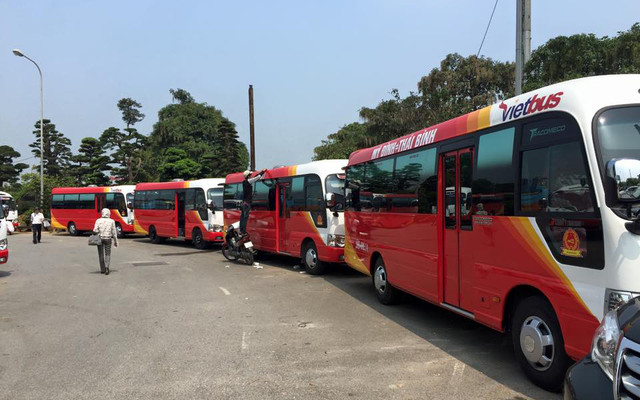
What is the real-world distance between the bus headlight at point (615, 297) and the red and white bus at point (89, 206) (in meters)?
27.0

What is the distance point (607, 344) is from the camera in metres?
2.52

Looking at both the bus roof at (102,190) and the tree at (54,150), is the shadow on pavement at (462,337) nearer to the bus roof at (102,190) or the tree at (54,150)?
the bus roof at (102,190)

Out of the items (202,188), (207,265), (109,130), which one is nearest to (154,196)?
(202,188)

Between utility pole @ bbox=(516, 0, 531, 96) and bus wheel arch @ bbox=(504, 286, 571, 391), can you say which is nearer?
bus wheel arch @ bbox=(504, 286, 571, 391)

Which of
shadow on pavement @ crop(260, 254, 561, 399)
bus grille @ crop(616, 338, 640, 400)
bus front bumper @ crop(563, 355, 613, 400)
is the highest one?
bus grille @ crop(616, 338, 640, 400)

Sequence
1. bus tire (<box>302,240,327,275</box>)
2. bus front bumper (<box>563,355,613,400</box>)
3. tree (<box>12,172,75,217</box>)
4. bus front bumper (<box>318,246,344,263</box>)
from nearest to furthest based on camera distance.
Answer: bus front bumper (<box>563,355,613,400</box>) → bus front bumper (<box>318,246,344,263</box>) → bus tire (<box>302,240,327,275</box>) → tree (<box>12,172,75,217</box>)

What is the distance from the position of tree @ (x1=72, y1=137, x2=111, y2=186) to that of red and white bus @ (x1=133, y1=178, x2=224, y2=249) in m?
25.8

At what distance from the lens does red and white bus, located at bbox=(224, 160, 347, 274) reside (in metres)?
11.5

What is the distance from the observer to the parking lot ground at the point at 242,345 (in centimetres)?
464

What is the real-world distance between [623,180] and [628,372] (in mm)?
1796

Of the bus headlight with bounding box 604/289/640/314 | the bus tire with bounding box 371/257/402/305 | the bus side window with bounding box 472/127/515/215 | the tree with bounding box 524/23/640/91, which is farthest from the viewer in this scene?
the tree with bounding box 524/23/640/91

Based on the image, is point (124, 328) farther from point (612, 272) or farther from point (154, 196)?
point (154, 196)

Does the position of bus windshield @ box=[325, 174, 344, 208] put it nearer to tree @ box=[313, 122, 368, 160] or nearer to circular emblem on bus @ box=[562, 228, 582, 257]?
circular emblem on bus @ box=[562, 228, 582, 257]

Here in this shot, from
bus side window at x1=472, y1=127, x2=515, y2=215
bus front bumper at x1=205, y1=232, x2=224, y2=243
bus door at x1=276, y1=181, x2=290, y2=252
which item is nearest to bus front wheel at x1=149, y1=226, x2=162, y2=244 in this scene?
bus front bumper at x1=205, y1=232, x2=224, y2=243
